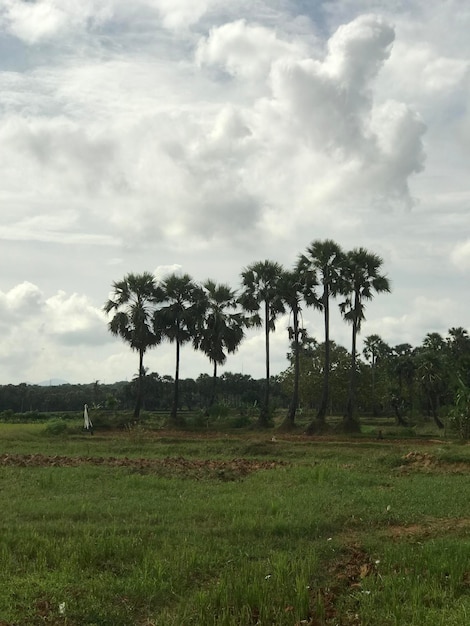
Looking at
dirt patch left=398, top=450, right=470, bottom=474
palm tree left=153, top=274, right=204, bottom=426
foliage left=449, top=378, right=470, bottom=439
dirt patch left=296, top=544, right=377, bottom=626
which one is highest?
palm tree left=153, top=274, right=204, bottom=426

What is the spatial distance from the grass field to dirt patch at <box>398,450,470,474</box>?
6.05 feet

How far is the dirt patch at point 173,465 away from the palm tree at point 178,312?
2449 cm

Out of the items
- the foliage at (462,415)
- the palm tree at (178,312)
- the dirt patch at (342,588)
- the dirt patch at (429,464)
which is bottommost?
the dirt patch at (342,588)

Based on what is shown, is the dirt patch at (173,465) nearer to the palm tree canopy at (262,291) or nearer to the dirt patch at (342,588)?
the dirt patch at (342,588)

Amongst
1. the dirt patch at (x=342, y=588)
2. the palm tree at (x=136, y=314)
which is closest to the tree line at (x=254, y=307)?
the palm tree at (x=136, y=314)

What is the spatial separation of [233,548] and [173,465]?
451 inches

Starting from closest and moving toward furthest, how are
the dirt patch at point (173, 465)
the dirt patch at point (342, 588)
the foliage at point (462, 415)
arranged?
the dirt patch at point (342, 588) → the dirt patch at point (173, 465) → the foliage at point (462, 415)

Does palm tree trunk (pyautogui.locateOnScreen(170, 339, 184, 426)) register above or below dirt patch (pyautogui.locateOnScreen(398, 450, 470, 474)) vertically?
above

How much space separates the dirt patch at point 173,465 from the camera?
19470 mm

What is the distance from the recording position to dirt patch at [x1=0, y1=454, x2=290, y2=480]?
19470 mm

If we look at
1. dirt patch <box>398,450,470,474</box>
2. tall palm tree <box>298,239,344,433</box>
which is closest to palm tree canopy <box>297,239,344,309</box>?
tall palm tree <box>298,239,344,433</box>

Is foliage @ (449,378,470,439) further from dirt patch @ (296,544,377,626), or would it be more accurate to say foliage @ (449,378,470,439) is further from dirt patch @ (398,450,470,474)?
dirt patch @ (296,544,377,626)

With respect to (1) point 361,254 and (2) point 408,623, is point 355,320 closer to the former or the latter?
(1) point 361,254

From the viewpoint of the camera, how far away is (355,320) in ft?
138
